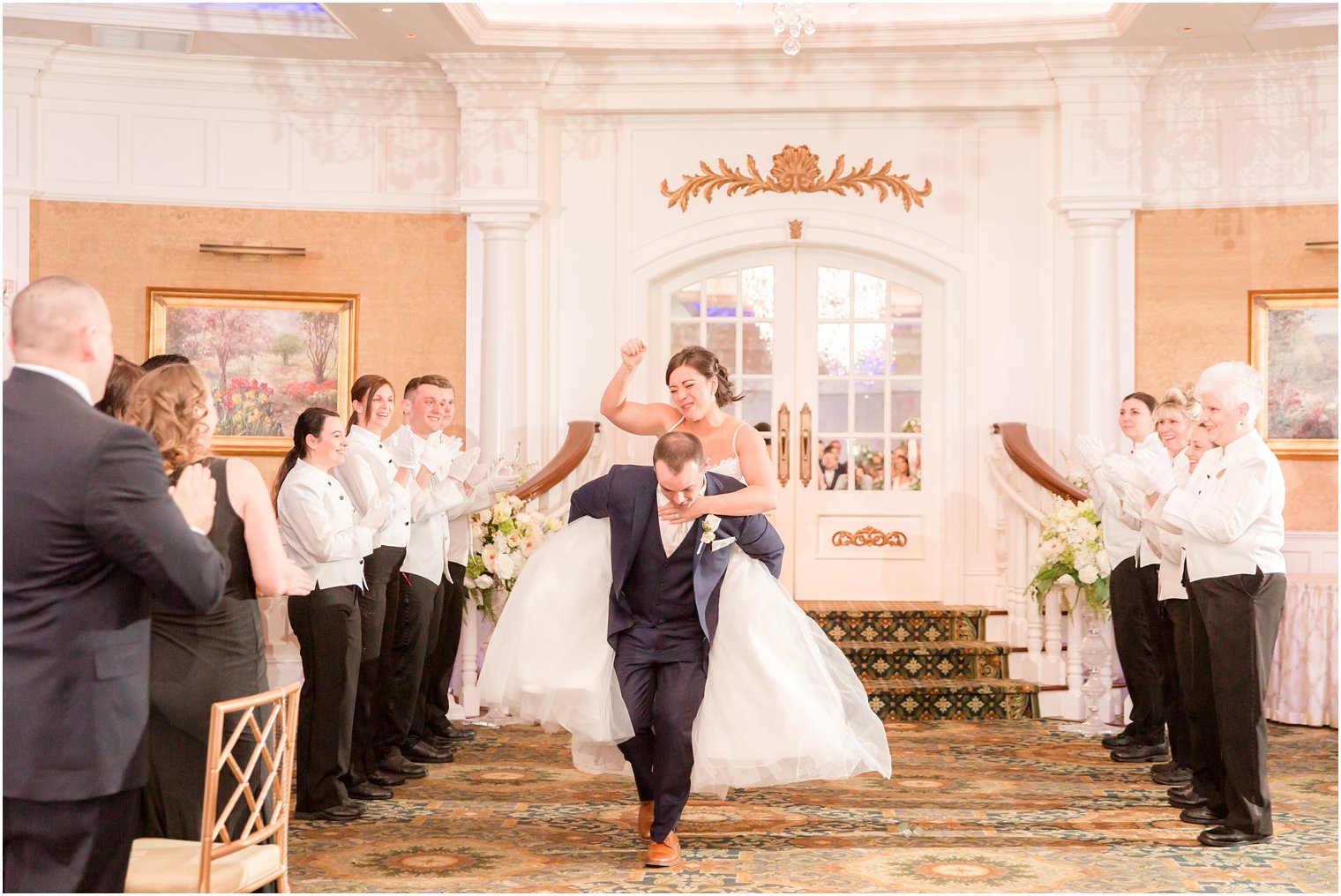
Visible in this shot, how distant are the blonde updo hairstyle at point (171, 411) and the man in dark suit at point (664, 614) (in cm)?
174

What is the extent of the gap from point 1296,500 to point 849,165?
359 cm

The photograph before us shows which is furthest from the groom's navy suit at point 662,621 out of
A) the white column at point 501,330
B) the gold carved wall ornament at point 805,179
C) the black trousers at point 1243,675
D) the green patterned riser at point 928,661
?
the gold carved wall ornament at point 805,179

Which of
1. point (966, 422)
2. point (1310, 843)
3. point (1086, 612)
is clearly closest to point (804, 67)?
point (966, 422)

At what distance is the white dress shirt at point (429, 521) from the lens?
5.85 m

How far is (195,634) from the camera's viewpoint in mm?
3125

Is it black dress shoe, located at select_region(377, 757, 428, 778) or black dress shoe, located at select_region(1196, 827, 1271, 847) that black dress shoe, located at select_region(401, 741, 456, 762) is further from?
black dress shoe, located at select_region(1196, 827, 1271, 847)

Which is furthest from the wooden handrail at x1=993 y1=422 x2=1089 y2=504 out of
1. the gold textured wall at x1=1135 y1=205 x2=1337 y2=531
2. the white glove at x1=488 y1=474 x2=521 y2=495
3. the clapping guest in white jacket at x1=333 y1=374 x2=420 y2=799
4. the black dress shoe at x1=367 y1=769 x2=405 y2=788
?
the black dress shoe at x1=367 y1=769 x2=405 y2=788

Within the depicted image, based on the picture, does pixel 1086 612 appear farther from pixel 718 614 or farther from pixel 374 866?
pixel 374 866

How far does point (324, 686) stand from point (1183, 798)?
3.61m

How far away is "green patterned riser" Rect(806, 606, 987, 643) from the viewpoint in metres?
7.73

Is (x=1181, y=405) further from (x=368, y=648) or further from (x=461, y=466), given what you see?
(x=368, y=648)

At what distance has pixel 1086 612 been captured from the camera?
7.15 m

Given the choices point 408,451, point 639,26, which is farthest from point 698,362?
point 639,26

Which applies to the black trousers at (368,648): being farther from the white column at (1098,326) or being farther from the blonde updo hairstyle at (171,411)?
the white column at (1098,326)
